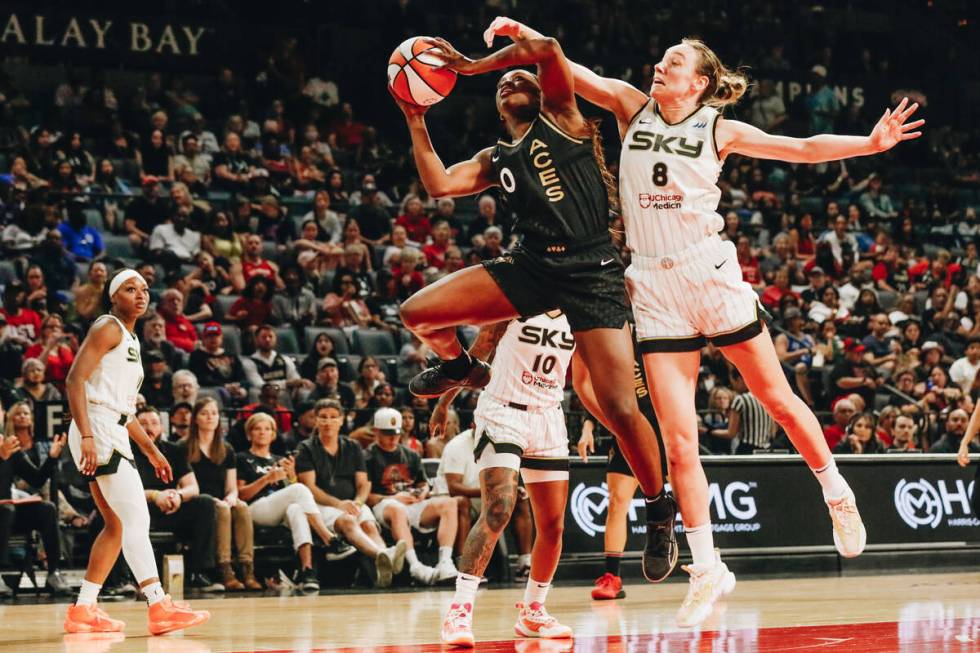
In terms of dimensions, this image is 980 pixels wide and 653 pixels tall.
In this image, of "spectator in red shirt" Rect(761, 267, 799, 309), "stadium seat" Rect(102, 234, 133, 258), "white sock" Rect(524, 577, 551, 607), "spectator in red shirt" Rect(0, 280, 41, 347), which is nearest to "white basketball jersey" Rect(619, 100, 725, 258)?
"white sock" Rect(524, 577, 551, 607)

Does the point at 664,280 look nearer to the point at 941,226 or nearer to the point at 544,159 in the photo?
Result: the point at 544,159

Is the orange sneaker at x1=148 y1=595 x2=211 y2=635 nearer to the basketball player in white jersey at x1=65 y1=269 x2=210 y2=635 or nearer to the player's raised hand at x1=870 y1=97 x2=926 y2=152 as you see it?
the basketball player in white jersey at x1=65 y1=269 x2=210 y2=635

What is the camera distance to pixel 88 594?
7871 millimetres

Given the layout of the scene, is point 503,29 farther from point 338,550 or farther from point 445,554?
point 338,550

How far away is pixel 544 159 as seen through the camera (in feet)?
21.0

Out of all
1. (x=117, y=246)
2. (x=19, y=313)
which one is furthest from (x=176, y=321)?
(x=117, y=246)

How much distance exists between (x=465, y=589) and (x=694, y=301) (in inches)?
67.7

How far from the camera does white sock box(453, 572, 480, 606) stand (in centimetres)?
632

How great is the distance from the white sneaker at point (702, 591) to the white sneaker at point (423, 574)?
5154 mm

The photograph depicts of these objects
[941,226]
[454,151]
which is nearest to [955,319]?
[941,226]

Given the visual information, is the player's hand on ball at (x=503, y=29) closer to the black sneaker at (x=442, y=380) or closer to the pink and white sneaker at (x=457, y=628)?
the black sneaker at (x=442, y=380)

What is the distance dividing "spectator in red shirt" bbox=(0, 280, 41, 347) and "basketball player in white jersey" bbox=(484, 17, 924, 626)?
26.3 feet

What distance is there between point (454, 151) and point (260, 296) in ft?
18.2

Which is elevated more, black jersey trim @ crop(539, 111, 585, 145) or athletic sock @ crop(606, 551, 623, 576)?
black jersey trim @ crop(539, 111, 585, 145)
